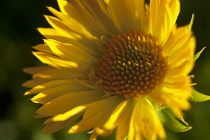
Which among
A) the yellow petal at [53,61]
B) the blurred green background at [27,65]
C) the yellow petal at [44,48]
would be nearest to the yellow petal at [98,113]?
the yellow petal at [53,61]

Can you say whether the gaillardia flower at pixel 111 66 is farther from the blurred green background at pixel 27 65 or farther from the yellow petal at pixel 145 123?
the blurred green background at pixel 27 65

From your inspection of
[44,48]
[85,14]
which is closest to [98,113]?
[44,48]

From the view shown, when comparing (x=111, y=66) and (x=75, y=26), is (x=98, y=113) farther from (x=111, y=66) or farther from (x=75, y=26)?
(x=75, y=26)

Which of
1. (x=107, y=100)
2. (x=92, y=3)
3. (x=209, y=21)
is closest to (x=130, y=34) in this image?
(x=92, y=3)

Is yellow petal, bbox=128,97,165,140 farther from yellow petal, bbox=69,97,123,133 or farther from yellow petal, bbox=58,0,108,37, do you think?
yellow petal, bbox=58,0,108,37

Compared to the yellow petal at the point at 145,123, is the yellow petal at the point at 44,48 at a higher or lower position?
higher

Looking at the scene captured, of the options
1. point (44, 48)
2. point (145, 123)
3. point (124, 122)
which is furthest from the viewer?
point (44, 48)

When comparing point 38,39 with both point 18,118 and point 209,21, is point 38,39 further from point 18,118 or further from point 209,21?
point 209,21
